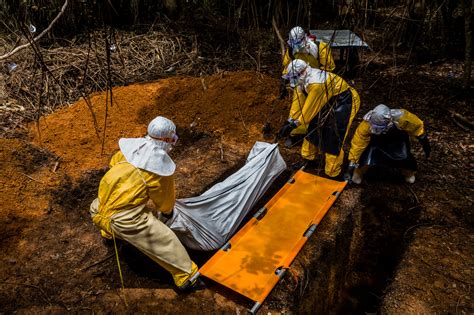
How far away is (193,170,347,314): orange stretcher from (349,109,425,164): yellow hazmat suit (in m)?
0.44

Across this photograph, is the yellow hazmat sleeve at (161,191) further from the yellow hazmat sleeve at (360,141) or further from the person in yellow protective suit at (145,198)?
the yellow hazmat sleeve at (360,141)

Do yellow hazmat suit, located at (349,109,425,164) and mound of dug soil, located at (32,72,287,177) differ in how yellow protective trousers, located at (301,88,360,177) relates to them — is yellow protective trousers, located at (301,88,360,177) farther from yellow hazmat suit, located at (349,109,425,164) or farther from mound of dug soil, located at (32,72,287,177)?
mound of dug soil, located at (32,72,287,177)

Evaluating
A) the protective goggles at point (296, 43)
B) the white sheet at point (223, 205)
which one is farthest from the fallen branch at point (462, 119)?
the white sheet at point (223, 205)

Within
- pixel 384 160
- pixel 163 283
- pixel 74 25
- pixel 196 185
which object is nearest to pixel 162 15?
pixel 74 25

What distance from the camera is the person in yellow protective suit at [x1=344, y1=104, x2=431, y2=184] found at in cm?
394

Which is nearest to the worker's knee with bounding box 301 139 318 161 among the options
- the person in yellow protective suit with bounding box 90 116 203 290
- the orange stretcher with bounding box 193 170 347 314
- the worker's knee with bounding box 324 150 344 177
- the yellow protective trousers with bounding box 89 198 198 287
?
the worker's knee with bounding box 324 150 344 177

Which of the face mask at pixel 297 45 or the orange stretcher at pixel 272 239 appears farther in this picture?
the face mask at pixel 297 45

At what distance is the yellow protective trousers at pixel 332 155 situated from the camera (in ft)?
14.0

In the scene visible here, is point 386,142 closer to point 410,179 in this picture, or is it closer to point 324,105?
point 410,179

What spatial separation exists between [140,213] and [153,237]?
222 millimetres

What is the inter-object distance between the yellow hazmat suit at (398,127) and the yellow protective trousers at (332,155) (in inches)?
6.1

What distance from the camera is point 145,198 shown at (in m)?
2.88

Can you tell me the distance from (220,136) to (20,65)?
400 centimetres

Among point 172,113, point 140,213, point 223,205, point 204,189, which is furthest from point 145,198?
point 172,113
